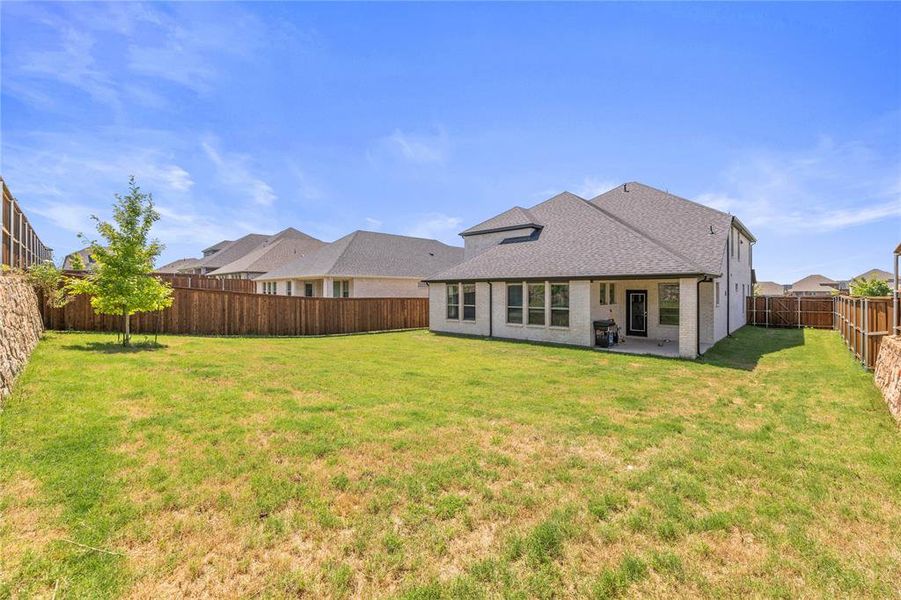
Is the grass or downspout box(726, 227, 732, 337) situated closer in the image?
the grass

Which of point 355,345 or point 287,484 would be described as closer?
point 287,484

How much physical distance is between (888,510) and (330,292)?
81.5 feet

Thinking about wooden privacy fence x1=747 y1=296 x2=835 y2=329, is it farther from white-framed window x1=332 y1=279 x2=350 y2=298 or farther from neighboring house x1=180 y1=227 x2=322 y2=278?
neighboring house x1=180 y1=227 x2=322 y2=278

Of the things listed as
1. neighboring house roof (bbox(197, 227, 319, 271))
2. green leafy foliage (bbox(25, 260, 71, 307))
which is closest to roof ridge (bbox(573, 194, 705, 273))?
green leafy foliage (bbox(25, 260, 71, 307))

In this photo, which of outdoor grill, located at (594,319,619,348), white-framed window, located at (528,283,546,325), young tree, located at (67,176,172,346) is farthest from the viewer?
white-framed window, located at (528,283,546,325)

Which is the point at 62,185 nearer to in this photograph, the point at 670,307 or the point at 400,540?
the point at 400,540

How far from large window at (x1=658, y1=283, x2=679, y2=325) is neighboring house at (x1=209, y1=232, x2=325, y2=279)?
93.2 ft

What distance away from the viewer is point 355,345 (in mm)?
14570

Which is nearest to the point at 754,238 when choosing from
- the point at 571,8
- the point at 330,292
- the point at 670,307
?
the point at 670,307

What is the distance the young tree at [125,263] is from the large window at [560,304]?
13.3 metres

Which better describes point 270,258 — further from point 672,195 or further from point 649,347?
point 649,347

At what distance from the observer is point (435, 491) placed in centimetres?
382

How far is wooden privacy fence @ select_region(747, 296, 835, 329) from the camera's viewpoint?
2122cm

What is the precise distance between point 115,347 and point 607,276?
14.8 meters
